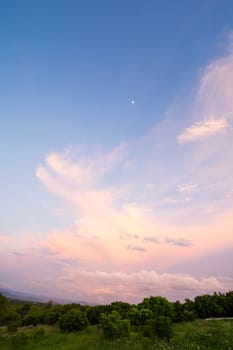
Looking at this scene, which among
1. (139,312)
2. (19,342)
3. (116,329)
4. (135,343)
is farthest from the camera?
(139,312)

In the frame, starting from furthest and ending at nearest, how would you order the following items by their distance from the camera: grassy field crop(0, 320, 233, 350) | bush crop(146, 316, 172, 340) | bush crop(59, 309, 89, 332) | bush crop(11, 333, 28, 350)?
bush crop(59, 309, 89, 332) → bush crop(11, 333, 28, 350) → bush crop(146, 316, 172, 340) → grassy field crop(0, 320, 233, 350)

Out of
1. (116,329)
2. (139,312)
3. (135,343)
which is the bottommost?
(135,343)

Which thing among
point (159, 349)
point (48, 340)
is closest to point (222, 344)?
point (159, 349)

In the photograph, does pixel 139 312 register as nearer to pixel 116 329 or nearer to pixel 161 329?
pixel 116 329

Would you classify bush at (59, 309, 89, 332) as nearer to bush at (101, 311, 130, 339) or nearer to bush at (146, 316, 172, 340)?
bush at (101, 311, 130, 339)

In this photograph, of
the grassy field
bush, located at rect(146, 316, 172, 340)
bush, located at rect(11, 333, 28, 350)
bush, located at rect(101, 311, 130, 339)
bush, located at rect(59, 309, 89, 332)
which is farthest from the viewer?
bush, located at rect(59, 309, 89, 332)

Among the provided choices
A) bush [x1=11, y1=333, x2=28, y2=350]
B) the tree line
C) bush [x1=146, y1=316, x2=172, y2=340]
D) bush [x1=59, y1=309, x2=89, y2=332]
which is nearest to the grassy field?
bush [x1=11, y1=333, x2=28, y2=350]

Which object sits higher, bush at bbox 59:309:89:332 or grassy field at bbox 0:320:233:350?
bush at bbox 59:309:89:332

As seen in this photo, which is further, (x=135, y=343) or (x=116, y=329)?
(x=116, y=329)

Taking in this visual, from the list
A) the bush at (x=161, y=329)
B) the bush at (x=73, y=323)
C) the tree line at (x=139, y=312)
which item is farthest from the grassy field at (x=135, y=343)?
the bush at (x=73, y=323)

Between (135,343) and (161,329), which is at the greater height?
(161,329)

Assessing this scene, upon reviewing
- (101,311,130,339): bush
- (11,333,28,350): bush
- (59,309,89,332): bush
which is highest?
(59,309,89,332): bush

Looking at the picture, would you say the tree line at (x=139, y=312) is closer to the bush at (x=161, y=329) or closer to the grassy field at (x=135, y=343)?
the bush at (x=161, y=329)

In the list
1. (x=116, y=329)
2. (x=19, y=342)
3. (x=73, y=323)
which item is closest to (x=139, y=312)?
(x=73, y=323)
